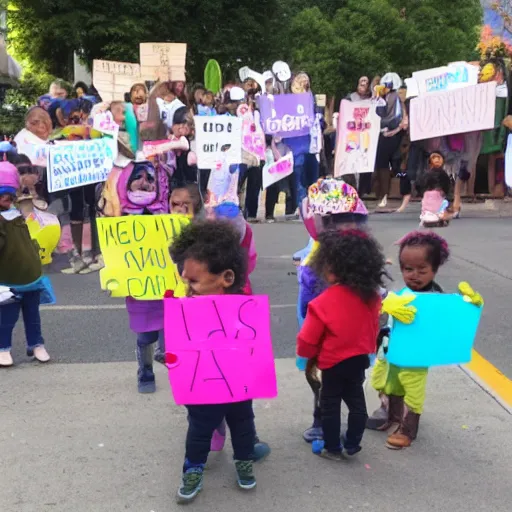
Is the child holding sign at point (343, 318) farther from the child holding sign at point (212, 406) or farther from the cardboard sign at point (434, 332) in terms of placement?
the child holding sign at point (212, 406)

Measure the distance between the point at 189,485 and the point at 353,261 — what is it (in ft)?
3.65

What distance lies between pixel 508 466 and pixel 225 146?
6116 mm

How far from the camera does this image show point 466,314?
3.41 metres

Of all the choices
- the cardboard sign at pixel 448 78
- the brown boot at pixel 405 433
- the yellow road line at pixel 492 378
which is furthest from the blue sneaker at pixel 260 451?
the cardboard sign at pixel 448 78

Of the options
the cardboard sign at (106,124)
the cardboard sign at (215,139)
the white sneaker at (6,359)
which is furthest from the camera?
the cardboard sign at (215,139)

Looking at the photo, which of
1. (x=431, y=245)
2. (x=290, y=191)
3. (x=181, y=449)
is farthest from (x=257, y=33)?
(x=181, y=449)

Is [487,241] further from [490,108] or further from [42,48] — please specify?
[42,48]

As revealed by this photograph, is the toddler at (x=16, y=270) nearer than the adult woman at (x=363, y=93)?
Yes

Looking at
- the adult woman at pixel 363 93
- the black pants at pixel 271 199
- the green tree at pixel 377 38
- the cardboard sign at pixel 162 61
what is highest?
the green tree at pixel 377 38

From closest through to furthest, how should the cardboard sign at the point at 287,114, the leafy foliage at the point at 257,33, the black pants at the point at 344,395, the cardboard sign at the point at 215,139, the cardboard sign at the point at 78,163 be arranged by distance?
1. the black pants at the point at 344,395
2. the cardboard sign at the point at 78,163
3. the cardboard sign at the point at 215,139
4. the cardboard sign at the point at 287,114
5. the leafy foliage at the point at 257,33

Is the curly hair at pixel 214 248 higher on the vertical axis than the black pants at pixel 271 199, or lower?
higher

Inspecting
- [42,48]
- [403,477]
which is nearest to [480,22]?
[42,48]

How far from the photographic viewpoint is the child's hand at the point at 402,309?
10.9ft

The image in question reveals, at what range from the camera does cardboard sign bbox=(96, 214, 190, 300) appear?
4.04 metres
